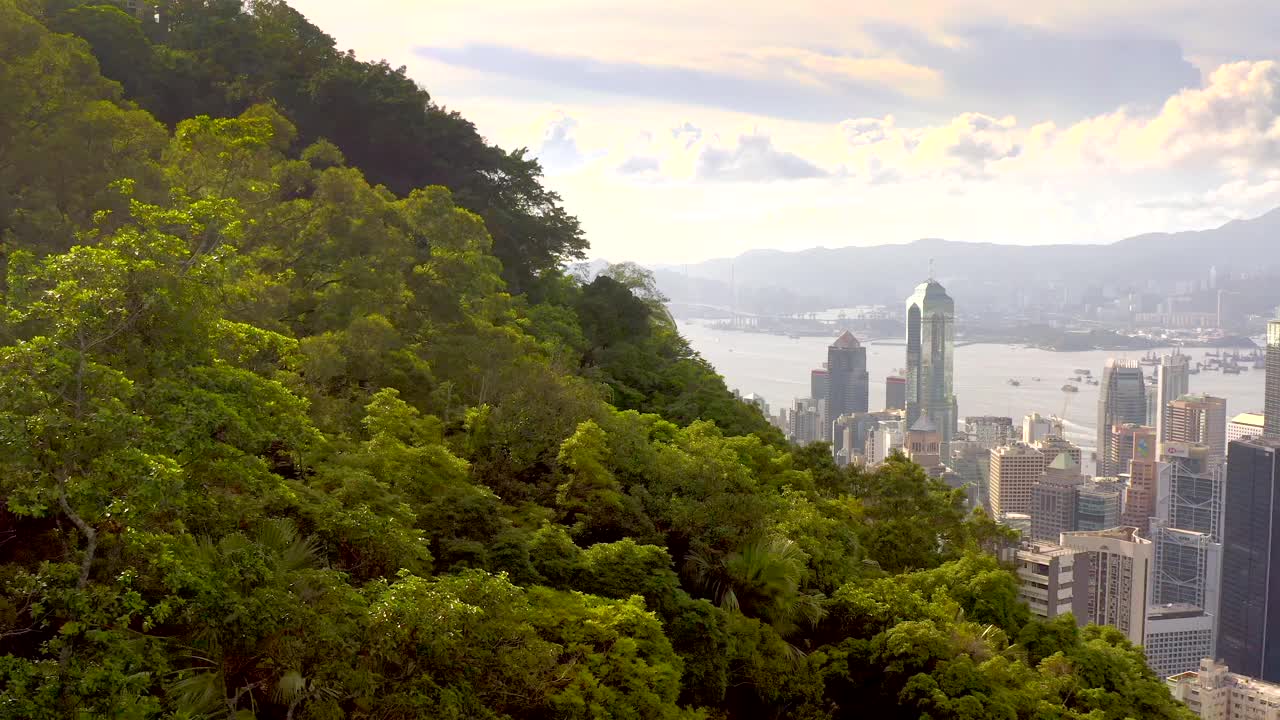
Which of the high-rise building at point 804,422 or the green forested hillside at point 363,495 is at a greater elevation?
the green forested hillside at point 363,495

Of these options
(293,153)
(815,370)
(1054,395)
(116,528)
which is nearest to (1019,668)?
(116,528)

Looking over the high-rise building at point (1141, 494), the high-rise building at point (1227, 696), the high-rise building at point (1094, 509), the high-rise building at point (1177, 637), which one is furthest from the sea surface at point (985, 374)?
the high-rise building at point (1227, 696)

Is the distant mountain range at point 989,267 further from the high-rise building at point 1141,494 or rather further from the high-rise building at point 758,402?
the high-rise building at point 1141,494

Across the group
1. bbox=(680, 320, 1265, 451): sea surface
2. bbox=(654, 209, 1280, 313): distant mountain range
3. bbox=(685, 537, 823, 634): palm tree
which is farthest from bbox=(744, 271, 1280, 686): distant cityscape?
bbox=(654, 209, 1280, 313): distant mountain range

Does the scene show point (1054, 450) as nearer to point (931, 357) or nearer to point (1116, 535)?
point (1116, 535)

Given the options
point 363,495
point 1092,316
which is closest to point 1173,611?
point 363,495

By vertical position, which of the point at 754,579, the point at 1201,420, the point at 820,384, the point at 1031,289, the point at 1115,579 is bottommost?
the point at 1115,579
